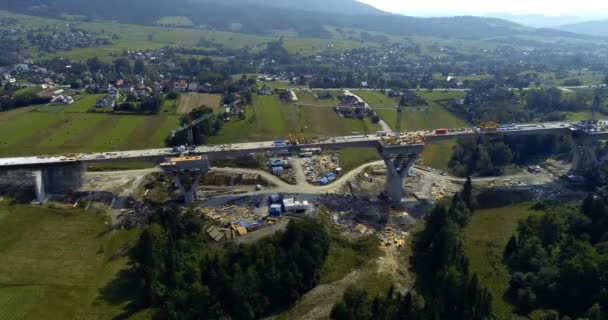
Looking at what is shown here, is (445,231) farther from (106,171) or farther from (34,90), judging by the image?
(34,90)

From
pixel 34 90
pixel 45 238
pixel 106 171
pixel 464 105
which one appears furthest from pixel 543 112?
pixel 34 90

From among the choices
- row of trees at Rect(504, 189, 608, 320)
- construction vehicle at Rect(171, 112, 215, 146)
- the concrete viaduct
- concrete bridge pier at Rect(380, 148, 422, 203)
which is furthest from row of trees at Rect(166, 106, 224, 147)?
row of trees at Rect(504, 189, 608, 320)

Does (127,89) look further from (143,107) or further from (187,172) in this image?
(187,172)

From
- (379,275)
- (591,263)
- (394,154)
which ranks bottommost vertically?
(379,275)

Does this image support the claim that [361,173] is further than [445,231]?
Yes

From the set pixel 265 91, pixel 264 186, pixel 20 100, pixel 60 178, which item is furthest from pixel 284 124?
pixel 20 100

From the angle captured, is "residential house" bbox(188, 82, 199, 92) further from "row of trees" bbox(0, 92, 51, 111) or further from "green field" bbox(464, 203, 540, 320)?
"green field" bbox(464, 203, 540, 320)

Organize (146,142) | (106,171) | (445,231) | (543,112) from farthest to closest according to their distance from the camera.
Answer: (543,112), (146,142), (106,171), (445,231)
